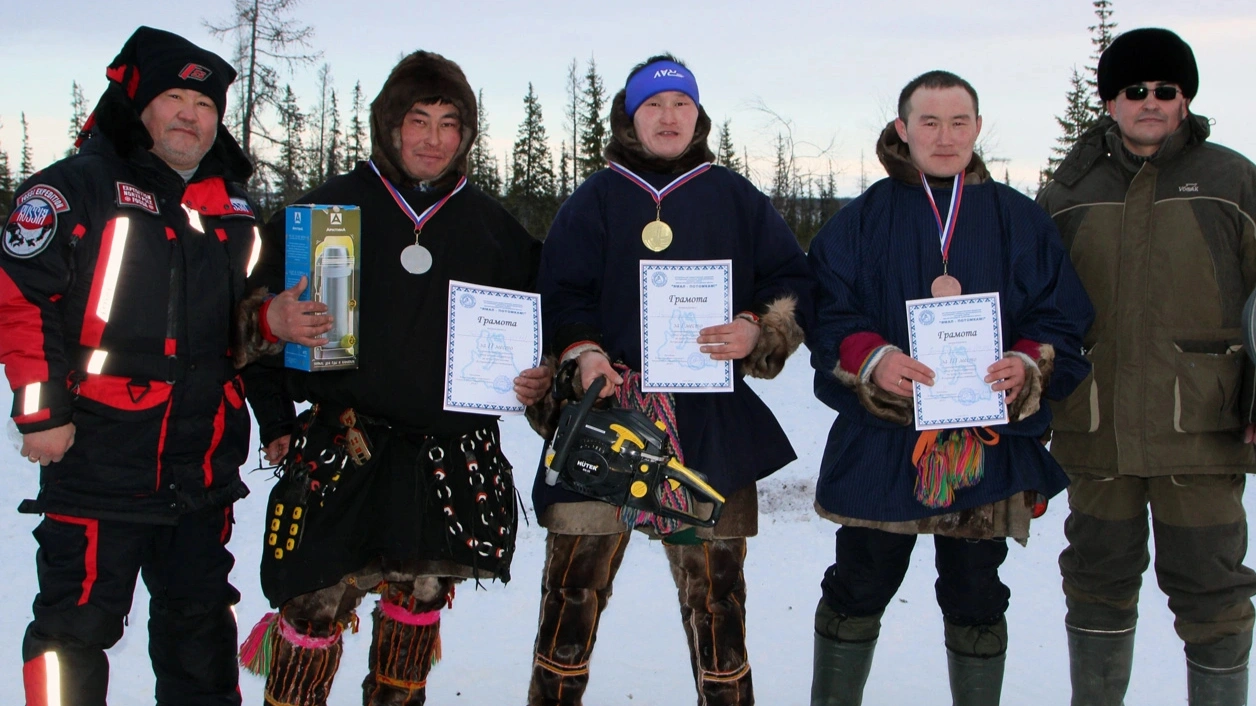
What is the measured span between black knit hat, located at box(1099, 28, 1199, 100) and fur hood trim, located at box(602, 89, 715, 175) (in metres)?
1.34

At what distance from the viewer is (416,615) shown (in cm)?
323

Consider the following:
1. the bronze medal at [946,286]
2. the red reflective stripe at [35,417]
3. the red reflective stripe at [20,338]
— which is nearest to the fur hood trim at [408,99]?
the red reflective stripe at [20,338]

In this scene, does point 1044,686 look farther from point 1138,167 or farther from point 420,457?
point 420,457

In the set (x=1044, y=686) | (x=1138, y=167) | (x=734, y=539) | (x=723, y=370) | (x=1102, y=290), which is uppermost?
(x=1138, y=167)

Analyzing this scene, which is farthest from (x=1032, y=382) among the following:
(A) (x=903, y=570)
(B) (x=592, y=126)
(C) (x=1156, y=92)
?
(B) (x=592, y=126)

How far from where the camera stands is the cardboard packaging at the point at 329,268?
111 inches

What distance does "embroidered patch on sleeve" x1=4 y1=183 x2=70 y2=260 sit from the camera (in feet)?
8.57

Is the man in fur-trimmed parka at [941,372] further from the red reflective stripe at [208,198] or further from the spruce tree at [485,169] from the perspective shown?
the spruce tree at [485,169]

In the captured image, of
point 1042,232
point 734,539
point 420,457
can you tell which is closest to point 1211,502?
point 1042,232

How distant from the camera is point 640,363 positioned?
9.76 ft

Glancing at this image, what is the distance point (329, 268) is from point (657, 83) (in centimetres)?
114

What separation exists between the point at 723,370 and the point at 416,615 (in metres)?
1.33

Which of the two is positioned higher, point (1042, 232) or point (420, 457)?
point (1042, 232)

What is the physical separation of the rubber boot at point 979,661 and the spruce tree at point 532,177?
28567mm
